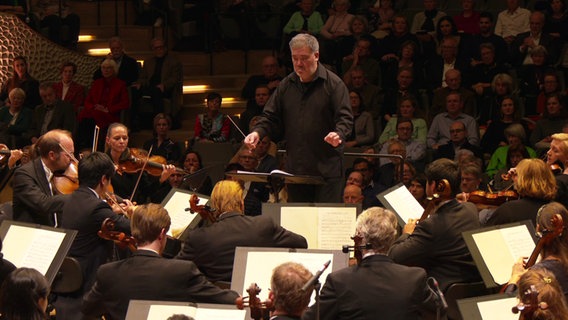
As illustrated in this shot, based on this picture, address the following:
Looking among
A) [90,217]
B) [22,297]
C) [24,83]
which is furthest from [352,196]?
[24,83]

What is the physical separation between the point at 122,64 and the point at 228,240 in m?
6.45

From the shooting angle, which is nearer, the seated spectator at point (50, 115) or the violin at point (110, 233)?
the violin at point (110, 233)

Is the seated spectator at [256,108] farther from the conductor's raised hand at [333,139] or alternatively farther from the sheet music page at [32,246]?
the sheet music page at [32,246]

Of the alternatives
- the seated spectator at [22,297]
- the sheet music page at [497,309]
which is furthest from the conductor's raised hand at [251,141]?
the seated spectator at [22,297]

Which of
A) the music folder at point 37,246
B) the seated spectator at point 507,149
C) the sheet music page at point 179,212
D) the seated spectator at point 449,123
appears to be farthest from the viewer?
the seated spectator at point 449,123

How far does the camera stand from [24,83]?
11.9 meters

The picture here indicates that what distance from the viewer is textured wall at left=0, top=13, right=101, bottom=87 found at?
12.3 metres

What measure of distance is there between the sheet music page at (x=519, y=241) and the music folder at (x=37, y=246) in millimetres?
2312

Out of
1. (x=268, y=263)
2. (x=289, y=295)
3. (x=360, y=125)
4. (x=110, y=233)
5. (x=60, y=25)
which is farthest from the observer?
(x=60, y=25)

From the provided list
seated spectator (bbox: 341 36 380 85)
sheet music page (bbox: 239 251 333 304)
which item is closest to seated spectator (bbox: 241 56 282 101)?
seated spectator (bbox: 341 36 380 85)

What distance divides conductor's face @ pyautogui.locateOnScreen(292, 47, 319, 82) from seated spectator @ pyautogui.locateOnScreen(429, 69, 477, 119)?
168 inches

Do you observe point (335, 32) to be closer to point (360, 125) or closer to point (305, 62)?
point (360, 125)

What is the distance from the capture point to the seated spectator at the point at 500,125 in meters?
9.97

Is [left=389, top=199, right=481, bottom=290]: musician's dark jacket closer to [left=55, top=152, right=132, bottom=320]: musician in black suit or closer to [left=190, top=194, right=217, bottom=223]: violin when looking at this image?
[left=190, top=194, right=217, bottom=223]: violin
